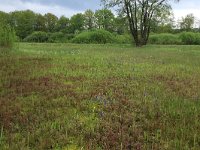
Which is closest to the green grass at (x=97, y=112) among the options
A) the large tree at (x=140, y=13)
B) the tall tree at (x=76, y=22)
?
the large tree at (x=140, y=13)

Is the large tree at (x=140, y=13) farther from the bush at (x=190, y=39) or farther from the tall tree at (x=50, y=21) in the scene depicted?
the tall tree at (x=50, y=21)

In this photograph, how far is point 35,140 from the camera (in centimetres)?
591

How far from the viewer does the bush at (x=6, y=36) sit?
66.9 feet

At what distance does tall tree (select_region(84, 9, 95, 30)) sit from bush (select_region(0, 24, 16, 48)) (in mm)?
79050

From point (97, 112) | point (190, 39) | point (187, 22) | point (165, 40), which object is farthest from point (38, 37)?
point (97, 112)

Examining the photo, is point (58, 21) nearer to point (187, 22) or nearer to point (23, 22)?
point (23, 22)

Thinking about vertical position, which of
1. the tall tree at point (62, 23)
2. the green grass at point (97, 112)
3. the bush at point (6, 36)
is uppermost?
the tall tree at point (62, 23)

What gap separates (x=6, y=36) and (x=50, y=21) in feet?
267

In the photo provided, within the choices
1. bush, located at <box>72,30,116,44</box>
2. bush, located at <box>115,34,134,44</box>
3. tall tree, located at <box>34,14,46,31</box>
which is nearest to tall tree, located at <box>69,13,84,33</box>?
tall tree, located at <box>34,14,46,31</box>

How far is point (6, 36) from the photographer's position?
20.4 meters

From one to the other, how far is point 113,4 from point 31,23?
187 ft

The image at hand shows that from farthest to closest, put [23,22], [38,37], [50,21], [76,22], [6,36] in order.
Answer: [50,21] < [76,22] < [23,22] < [38,37] < [6,36]

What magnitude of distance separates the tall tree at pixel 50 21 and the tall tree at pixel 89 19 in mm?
8852

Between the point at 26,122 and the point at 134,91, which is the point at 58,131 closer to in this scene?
the point at 26,122
